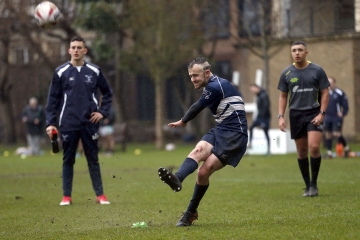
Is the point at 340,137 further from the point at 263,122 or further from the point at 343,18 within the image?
the point at 343,18

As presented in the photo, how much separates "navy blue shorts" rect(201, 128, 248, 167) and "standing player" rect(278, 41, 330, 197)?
2909 millimetres

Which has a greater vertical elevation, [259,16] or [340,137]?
[259,16]

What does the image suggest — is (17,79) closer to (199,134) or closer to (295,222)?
(199,134)

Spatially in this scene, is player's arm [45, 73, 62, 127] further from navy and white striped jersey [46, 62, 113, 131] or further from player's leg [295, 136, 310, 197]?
player's leg [295, 136, 310, 197]

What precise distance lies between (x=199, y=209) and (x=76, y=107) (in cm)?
255

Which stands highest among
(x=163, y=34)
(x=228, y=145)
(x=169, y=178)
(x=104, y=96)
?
(x=163, y=34)

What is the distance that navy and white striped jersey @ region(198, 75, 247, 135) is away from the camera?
335 inches

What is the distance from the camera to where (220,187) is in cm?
1385

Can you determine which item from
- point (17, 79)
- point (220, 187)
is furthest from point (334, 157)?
point (17, 79)

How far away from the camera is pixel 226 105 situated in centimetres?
859

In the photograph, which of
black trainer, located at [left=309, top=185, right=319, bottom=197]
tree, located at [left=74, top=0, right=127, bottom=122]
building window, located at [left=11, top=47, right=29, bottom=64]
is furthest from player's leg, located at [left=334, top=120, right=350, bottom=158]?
building window, located at [left=11, top=47, right=29, bottom=64]

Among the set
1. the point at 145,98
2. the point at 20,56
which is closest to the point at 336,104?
the point at 145,98

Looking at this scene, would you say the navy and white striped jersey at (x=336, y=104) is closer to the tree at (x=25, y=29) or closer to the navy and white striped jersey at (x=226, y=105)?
the navy and white striped jersey at (x=226, y=105)

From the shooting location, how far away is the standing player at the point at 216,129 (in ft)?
27.8
